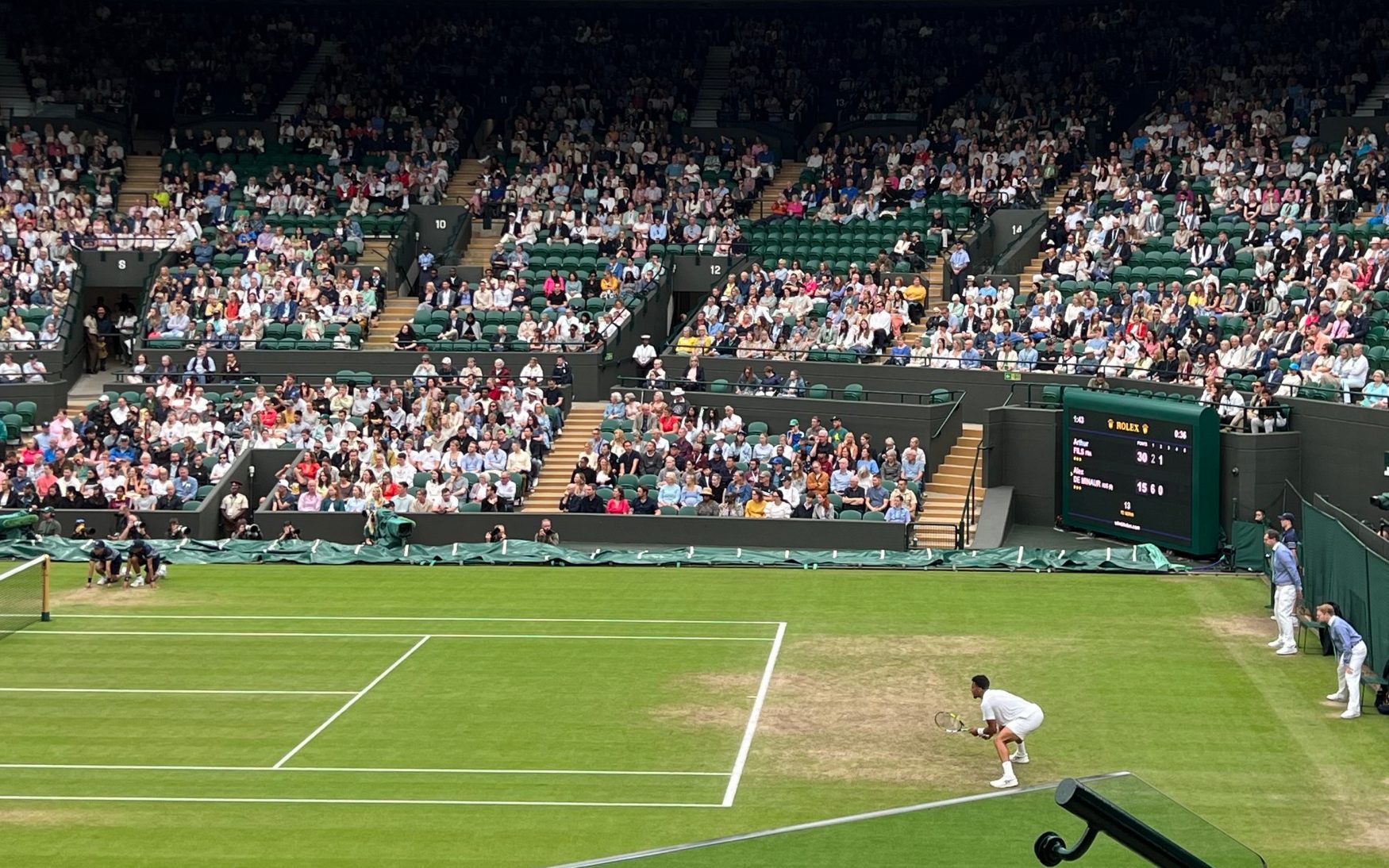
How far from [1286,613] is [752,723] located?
796 cm

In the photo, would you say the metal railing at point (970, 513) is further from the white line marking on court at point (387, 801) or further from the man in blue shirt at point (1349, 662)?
the white line marking on court at point (387, 801)

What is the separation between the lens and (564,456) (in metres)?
38.1

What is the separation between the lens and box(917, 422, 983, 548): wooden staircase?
3416 cm

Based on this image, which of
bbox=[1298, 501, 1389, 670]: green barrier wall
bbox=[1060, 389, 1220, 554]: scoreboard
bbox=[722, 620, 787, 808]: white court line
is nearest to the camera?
bbox=[722, 620, 787, 808]: white court line

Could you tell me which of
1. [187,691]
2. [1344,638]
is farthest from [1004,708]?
[187,691]

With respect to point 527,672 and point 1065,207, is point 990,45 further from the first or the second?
point 527,672

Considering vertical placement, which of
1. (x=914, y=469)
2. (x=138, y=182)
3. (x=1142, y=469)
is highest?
(x=138, y=182)

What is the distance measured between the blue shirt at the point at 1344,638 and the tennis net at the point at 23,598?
18.6 m

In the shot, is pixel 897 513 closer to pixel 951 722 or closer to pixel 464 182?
pixel 951 722

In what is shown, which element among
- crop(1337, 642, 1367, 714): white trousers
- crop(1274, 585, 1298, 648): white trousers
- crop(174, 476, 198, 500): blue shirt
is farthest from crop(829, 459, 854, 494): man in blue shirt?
crop(1337, 642, 1367, 714): white trousers

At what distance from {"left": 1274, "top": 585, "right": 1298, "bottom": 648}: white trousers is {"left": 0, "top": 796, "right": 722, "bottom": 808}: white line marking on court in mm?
9956

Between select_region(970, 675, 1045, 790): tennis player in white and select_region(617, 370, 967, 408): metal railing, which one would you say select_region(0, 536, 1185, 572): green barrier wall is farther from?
select_region(970, 675, 1045, 790): tennis player in white

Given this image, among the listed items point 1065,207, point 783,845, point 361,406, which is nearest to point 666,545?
point 361,406

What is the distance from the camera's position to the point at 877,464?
3538cm
